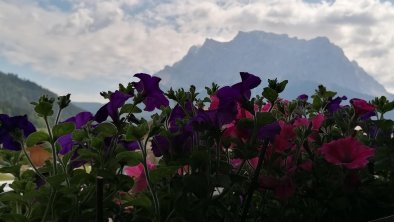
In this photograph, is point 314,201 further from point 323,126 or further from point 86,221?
point 86,221

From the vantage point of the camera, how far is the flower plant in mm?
701

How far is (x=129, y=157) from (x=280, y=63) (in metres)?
171

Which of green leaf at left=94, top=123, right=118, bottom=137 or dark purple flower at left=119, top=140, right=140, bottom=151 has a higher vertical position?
green leaf at left=94, top=123, right=118, bottom=137

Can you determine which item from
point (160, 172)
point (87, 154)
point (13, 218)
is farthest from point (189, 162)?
point (13, 218)

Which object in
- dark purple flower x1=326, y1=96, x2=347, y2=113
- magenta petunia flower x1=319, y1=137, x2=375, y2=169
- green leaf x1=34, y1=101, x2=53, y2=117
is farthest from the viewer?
dark purple flower x1=326, y1=96, x2=347, y2=113

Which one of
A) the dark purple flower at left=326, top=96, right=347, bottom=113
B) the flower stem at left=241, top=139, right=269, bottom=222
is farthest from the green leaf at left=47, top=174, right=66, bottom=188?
the dark purple flower at left=326, top=96, right=347, bottom=113

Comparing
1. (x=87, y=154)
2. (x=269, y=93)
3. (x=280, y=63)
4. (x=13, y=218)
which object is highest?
(x=280, y=63)

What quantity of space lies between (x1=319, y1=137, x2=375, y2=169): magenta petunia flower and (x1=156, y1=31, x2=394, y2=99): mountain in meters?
155

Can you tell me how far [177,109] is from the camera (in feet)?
2.89

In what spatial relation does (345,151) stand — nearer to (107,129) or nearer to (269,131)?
(269,131)

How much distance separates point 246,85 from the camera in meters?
0.84

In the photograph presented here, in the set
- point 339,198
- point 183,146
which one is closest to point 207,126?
point 183,146

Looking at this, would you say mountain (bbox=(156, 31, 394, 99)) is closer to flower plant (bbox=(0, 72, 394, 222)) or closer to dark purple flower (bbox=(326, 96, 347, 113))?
dark purple flower (bbox=(326, 96, 347, 113))

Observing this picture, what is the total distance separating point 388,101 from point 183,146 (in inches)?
24.8
